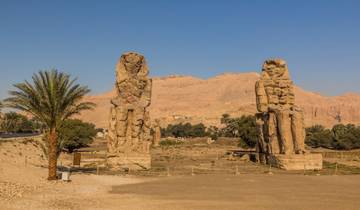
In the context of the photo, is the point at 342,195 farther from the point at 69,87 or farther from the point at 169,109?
the point at 169,109

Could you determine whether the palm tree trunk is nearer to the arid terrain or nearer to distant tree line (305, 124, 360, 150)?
the arid terrain

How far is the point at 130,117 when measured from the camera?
2375cm

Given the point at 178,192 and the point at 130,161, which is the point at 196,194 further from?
the point at 130,161

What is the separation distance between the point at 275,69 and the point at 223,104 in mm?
118115

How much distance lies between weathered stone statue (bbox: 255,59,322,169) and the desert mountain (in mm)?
91500

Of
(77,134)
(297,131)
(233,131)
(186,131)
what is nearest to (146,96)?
(297,131)

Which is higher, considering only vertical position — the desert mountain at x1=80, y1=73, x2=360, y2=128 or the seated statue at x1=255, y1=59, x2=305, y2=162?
the desert mountain at x1=80, y1=73, x2=360, y2=128

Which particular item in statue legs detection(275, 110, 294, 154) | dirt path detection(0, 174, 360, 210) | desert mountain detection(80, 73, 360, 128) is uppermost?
desert mountain detection(80, 73, 360, 128)

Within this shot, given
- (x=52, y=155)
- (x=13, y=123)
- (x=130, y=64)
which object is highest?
(x=130, y=64)

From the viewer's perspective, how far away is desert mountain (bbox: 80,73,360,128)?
13538cm

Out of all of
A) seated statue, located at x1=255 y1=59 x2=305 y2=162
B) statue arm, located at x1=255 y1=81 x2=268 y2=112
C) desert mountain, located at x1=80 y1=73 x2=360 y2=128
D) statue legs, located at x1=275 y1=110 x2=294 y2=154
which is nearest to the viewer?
statue legs, located at x1=275 y1=110 x2=294 y2=154

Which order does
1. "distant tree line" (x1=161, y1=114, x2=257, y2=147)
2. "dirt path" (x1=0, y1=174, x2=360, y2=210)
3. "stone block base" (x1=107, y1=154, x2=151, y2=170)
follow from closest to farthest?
"dirt path" (x1=0, y1=174, x2=360, y2=210) < "stone block base" (x1=107, y1=154, x2=151, y2=170) < "distant tree line" (x1=161, y1=114, x2=257, y2=147)

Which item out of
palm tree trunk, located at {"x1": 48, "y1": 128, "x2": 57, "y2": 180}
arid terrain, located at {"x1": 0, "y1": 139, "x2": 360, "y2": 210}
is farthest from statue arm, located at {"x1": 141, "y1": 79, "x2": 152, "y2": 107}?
palm tree trunk, located at {"x1": 48, "y1": 128, "x2": 57, "y2": 180}

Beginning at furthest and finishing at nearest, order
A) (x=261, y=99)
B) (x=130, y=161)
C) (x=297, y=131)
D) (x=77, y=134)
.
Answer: (x=77, y=134) → (x=261, y=99) → (x=297, y=131) → (x=130, y=161)
